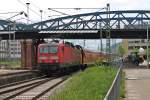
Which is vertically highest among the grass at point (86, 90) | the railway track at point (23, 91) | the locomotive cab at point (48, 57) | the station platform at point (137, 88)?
the locomotive cab at point (48, 57)

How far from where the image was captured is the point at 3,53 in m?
160

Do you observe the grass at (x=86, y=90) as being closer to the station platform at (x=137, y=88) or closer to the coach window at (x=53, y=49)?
the station platform at (x=137, y=88)

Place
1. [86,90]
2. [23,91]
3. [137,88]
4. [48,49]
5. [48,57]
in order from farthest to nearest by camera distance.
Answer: [48,49] → [48,57] → [23,91] → [137,88] → [86,90]

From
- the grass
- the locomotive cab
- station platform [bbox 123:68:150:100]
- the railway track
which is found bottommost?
the railway track

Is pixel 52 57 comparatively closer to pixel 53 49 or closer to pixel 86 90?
pixel 53 49

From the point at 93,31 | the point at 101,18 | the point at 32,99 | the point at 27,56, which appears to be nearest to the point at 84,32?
the point at 93,31

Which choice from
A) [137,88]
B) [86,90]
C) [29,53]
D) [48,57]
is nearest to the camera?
[86,90]

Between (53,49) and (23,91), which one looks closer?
(23,91)

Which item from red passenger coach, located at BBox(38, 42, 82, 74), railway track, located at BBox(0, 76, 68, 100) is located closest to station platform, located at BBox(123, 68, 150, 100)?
railway track, located at BBox(0, 76, 68, 100)

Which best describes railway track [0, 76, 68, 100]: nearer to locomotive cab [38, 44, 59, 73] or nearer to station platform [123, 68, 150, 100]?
station platform [123, 68, 150, 100]

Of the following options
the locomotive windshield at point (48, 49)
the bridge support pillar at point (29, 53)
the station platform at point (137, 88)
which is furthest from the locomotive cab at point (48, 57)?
the bridge support pillar at point (29, 53)

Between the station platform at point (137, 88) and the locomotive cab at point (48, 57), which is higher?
the locomotive cab at point (48, 57)

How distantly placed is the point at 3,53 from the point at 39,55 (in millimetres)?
A: 116717

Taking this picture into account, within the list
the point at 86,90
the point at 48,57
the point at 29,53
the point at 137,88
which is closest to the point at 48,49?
the point at 48,57
